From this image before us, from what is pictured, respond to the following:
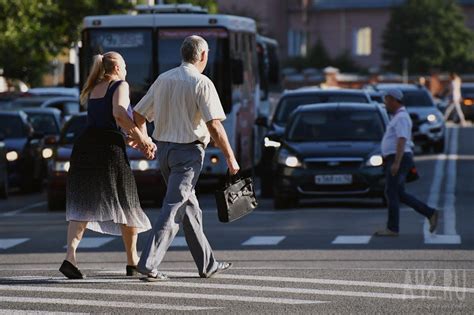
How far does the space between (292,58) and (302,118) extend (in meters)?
78.0

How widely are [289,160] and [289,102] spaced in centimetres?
699

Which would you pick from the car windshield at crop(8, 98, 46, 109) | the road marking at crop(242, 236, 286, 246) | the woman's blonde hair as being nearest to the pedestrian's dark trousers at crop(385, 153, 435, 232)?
the road marking at crop(242, 236, 286, 246)

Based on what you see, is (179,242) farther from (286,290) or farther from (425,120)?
(425,120)

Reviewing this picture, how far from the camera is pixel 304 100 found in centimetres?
3005

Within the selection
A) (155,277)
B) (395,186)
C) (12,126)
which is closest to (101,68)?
(155,277)

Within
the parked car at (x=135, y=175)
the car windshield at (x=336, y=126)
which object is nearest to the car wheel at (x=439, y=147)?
the car windshield at (x=336, y=126)

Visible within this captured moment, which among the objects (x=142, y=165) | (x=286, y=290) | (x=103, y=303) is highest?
(x=103, y=303)

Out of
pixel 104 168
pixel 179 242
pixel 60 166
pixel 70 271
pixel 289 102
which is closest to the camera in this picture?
pixel 70 271

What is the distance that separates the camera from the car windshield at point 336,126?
2450cm

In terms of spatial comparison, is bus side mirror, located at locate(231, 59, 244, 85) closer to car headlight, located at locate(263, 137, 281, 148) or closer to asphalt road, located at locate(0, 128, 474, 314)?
asphalt road, located at locate(0, 128, 474, 314)

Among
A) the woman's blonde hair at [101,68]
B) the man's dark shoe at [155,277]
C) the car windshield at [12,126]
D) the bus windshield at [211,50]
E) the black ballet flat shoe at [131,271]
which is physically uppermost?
the woman's blonde hair at [101,68]

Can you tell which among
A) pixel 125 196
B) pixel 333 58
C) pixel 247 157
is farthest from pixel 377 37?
pixel 125 196

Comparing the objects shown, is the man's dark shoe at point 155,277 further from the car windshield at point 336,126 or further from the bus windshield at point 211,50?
the bus windshield at point 211,50

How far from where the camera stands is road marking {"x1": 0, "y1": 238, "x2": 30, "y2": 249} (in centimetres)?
1802
